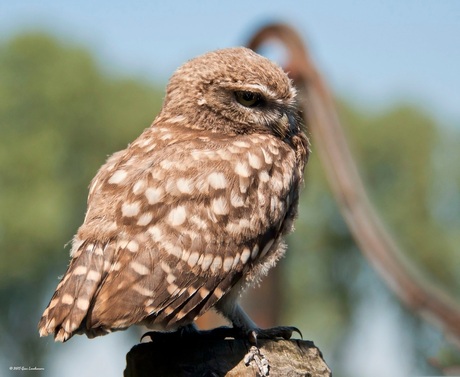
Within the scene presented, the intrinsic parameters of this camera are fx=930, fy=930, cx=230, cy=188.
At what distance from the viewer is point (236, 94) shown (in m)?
5.36

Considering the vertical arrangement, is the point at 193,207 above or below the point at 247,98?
below

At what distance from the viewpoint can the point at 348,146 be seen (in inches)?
276

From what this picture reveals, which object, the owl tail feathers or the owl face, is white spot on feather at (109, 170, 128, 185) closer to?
the owl tail feathers

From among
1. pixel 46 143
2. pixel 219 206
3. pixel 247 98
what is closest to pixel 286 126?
pixel 247 98

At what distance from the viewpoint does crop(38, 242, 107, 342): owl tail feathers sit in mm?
4086

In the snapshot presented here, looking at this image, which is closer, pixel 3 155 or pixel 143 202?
pixel 143 202

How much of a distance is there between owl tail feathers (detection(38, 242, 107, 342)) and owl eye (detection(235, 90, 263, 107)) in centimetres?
141

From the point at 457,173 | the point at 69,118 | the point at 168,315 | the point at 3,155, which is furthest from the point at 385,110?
the point at 168,315

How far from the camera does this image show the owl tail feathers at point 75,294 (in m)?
4.09

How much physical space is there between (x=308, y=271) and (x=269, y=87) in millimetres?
41705

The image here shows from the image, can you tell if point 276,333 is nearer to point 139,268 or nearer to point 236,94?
point 139,268

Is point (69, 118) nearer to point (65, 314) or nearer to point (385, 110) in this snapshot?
point (385, 110)

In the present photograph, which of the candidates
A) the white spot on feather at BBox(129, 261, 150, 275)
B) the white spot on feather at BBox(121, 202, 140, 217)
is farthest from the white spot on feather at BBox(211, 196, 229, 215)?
the white spot on feather at BBox(129, 261, 150, 275)

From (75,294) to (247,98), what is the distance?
1724mm
